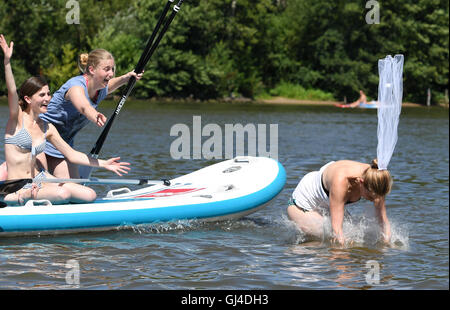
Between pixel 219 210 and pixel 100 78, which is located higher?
pixel 100 78

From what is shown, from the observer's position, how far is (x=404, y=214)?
7207 millimetres

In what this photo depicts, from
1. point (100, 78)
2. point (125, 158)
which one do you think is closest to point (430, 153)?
point (125, 158)

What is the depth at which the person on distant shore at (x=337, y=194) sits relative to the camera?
4840mm

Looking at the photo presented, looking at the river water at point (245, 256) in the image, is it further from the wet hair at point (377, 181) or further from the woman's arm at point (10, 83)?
the woman's arm at point (10, 83)

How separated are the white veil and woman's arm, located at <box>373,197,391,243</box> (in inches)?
15.5

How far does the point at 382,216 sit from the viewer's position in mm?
5379

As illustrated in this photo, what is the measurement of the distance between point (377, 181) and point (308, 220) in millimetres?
934

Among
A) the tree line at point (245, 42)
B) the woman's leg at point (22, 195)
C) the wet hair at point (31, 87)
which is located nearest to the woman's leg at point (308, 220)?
the woman's leg at point (22, 195)

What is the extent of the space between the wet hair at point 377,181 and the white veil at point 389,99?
21cm

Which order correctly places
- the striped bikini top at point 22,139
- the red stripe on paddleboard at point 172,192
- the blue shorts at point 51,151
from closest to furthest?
the striped bikini top at point 22,139 → the blue shorts at point 51,151 → the red stripe on paddleboard at point 172,192

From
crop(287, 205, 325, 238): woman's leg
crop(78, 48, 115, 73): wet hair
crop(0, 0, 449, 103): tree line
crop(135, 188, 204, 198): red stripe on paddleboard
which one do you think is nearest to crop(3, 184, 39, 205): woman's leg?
crop(78, 48, 115, 73): wet hair

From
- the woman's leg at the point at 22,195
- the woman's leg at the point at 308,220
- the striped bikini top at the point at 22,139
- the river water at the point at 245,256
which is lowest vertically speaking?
the river water at the point at 245,256
